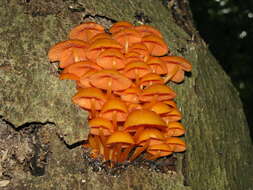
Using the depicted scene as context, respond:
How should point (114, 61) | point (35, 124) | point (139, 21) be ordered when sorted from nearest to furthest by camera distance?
point (35, 124) → point (114, 61) → point (139, 21)

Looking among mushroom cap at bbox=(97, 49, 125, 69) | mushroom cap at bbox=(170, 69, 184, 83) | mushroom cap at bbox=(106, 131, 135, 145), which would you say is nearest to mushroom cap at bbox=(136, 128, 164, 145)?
mushroom cap at bbox=(106, 131, 135, 145)

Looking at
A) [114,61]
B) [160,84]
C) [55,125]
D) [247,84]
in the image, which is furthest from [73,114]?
[247,84]

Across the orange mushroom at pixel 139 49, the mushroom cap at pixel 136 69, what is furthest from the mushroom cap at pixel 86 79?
the orange mushroom at pixel 139 49

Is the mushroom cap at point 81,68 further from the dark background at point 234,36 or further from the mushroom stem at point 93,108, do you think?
the dark background at point 234,36

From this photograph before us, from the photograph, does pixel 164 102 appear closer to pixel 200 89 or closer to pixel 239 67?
pixel 200 89

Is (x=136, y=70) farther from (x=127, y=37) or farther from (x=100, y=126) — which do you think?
(x=100, y=126)

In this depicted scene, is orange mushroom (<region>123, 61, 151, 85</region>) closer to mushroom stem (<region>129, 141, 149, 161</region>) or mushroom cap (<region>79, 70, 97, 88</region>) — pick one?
mushroom cap (<region>79, 70, 97, 88</region>)
